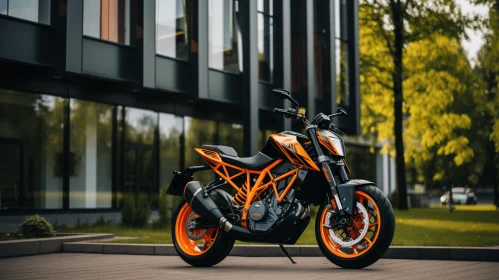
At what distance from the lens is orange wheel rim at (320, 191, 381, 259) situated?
7.32 meters

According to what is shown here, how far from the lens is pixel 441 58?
102ft

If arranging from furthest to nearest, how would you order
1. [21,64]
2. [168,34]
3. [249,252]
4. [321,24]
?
1. [321,24]
2. [168,34]
3. [21,64]
4. [249,252]

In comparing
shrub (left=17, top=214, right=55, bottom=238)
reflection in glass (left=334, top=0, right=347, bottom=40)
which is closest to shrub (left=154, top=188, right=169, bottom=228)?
shrub (left=17, top=214, right=55, bottom=238)

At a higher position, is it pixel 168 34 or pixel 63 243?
pixel 168 34

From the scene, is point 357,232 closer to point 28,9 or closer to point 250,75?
point 28,9

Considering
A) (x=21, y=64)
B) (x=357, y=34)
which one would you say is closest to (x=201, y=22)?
(x=21, y=64)

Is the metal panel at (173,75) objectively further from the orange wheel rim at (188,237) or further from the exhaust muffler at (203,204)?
the exhaust muffler at (203,204)

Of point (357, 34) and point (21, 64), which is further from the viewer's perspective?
point (357, 34)

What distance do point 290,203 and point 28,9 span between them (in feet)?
42.9

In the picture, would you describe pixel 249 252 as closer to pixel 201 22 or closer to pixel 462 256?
pixel 462 256

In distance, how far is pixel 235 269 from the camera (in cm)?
790

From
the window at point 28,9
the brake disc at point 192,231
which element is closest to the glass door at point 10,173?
the window at point 28,9

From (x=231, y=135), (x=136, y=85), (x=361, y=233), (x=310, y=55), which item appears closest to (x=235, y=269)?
(x=361, y=233)

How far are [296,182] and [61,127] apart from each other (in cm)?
1469
